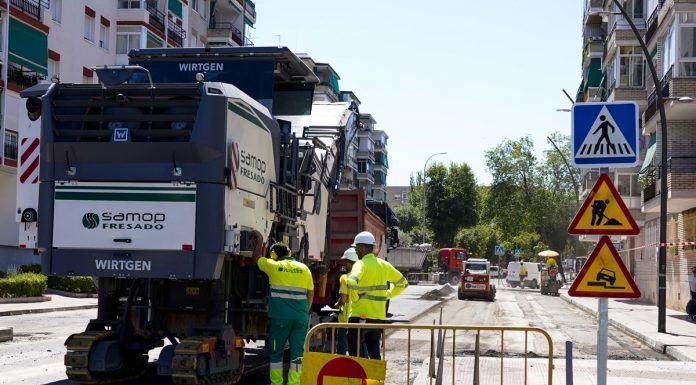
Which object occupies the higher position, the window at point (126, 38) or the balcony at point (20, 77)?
the window at point (126, 38)

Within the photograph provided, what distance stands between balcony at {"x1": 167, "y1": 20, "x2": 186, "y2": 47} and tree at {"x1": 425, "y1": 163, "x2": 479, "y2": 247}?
4596 centimetres

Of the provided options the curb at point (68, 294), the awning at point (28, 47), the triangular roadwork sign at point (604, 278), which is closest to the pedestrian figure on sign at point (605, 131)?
the triangular roadwork sign at point (604, 278)

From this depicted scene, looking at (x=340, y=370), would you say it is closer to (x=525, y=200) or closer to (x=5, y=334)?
(x=5, y=334)

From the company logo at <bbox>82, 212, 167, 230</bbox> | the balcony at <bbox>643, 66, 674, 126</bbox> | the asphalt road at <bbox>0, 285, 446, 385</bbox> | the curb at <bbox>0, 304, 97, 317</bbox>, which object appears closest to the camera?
the company logo at <bbox>82, 212, 167, 230</bbox>

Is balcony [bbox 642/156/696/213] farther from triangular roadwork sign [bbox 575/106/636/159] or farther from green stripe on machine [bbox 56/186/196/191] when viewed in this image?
green stripe on machine [bbox 56/186/196/191]

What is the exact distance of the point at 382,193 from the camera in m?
127

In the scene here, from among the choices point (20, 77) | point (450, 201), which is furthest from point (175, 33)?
point (450, 201)

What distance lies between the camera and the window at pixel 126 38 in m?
44.4

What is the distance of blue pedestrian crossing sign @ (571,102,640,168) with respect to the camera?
8.13 m

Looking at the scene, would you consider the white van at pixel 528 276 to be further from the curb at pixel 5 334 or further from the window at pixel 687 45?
the curb at pixel 5 334

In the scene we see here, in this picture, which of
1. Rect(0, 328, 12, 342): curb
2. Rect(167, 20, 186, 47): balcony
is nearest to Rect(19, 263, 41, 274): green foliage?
Rect(0, 328, 12, 342): curb

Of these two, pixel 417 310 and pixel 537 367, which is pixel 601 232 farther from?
pixel 417 310

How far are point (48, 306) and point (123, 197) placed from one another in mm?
17812

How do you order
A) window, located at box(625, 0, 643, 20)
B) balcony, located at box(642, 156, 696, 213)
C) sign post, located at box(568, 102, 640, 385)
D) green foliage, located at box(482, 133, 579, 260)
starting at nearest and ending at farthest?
sign post, located at box(568, 102, 640, 385) < balcony, located at box(642, 156, 696, 213) < window, located at box(625, 0, 643, 20) < green foliage, located at box(482, 133, 579, 260)
